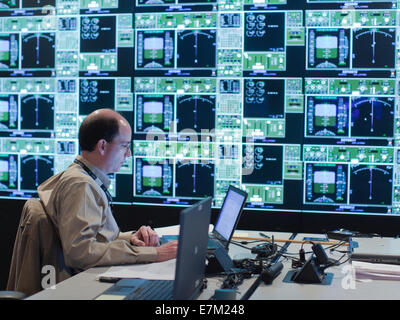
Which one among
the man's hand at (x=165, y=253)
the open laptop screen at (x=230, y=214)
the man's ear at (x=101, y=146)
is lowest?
the man's hand at (x=165, y=253)

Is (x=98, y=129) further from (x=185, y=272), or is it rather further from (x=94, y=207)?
(x=185, y=272)

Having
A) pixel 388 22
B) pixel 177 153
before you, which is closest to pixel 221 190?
pixel 177 153

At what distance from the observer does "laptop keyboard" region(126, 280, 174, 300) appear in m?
1.77

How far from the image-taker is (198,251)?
1.72 m

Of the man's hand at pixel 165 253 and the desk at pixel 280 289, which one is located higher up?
the man's hand at pixel 165 253

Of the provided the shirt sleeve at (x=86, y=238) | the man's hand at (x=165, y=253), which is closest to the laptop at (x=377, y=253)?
the man's hand at (x=165, y=253)

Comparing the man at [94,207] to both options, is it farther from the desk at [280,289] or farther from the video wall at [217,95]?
the video wall at [217,95]

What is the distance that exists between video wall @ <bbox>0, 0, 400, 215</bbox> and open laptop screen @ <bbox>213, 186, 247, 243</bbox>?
48.3 inches

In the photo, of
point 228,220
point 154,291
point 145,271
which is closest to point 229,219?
point 228,220

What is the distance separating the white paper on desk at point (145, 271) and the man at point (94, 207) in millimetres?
30

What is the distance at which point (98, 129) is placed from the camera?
244 cm

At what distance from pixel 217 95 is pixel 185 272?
2577 millimetres

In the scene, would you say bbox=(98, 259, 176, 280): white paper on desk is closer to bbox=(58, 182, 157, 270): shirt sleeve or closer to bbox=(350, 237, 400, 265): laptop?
bbox=(58, 182, 157, 270): shirt sleeve

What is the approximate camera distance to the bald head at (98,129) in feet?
8.00
